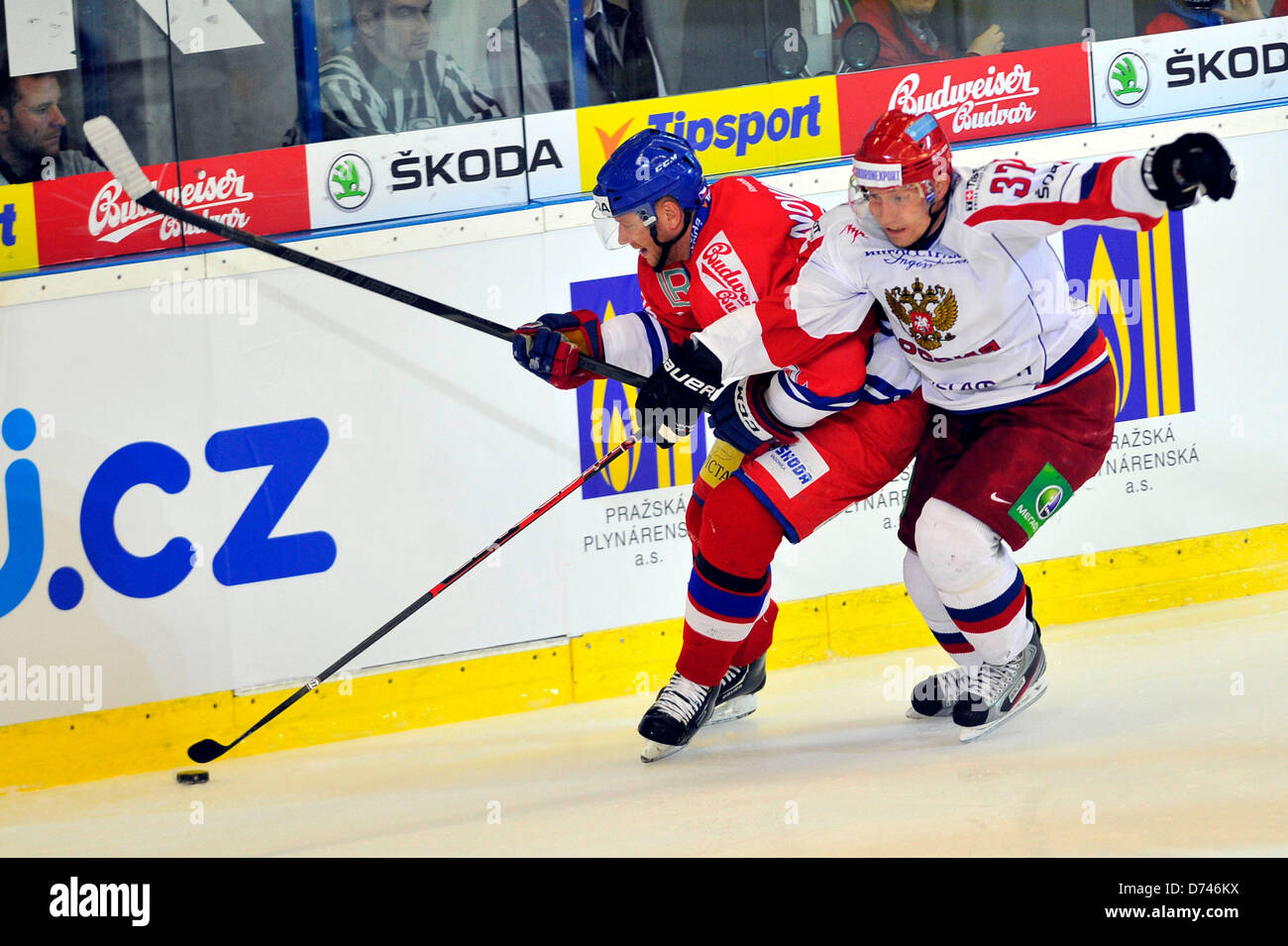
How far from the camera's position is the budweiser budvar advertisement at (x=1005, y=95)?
4.03 metres

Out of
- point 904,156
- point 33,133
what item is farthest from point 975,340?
point 33,133

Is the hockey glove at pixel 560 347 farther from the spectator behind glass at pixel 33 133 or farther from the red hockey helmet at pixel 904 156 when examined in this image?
the spectator behind glass at pixel 33 133

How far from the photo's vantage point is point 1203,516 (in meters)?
4.05

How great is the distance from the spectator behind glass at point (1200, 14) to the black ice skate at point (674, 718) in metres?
Result: 2.59

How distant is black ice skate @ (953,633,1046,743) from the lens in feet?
9.47

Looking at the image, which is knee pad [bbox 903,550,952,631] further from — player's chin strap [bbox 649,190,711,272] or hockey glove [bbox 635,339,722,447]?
player's chin strap [bbox 649,190,711,272]

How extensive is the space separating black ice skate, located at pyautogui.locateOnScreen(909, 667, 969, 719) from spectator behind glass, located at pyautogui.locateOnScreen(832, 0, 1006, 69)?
6.42ft

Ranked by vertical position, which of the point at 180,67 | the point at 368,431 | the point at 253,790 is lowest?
the point at 253,790

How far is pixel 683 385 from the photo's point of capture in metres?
2.94

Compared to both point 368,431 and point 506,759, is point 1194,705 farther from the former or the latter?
point 368,431

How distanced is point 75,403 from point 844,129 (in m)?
2.30

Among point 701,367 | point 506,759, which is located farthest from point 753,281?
point 506,759

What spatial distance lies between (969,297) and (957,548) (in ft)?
1.65

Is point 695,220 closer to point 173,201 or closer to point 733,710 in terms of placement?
point 733,710
